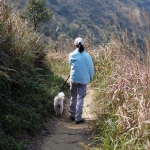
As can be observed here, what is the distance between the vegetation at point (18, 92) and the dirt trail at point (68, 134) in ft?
0.87

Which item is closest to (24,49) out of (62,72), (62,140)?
(62,140)

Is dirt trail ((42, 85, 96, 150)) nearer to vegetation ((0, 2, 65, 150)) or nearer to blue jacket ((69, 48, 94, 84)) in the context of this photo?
vegetation ((0, 2, 65, 150))

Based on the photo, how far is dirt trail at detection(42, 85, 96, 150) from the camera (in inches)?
173

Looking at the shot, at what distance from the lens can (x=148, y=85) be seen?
4.59 metres

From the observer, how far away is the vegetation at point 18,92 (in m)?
4.20

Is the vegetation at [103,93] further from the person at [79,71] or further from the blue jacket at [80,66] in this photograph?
the blue jacket at [80,66]

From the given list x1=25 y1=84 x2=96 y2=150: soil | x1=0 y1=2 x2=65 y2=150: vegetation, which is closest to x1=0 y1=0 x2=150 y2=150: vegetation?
x1=0 y1=2 x2=65 y2=150: vegetation

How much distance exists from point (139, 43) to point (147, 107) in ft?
3.88

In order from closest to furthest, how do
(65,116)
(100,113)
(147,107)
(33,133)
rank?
(147,107) < (33,133) < (100,113) < (65,116)

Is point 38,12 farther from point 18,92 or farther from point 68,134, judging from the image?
point 68,134

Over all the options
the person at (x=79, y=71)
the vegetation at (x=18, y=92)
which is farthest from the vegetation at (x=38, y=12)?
the person at (x=79, y=71)

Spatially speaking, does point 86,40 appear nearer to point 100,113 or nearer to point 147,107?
point 100,113

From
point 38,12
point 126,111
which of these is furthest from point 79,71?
point 38,12

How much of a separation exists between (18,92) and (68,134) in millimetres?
1109
